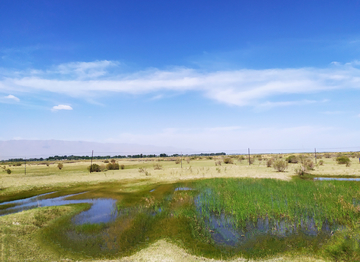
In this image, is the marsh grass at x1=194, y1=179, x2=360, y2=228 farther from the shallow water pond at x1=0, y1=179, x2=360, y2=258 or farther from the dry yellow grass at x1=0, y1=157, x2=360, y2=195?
the dry yellow grass at x1=0, y1=157, x2=360, y2=195

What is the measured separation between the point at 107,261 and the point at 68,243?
266 centimetres

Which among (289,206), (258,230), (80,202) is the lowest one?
(80,202)

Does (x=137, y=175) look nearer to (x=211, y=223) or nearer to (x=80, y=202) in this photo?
(x=80, y=202)

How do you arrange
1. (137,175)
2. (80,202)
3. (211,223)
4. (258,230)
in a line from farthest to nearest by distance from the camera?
(137,175) < (80,202) < (211,223) < (258,230)

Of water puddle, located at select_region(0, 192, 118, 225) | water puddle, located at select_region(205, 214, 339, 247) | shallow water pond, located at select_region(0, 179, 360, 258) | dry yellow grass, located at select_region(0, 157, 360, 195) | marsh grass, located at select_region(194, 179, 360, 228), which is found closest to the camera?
shallow water pond, located at select_region(0, 179, 360, 258)

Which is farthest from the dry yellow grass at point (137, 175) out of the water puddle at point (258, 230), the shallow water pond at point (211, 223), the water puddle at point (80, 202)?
the water puddle at point (258, 230)

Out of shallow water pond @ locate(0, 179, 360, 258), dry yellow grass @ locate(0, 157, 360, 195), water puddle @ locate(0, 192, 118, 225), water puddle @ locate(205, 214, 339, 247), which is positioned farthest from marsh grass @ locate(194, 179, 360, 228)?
dry yellow grass @ locate(0, 157, 360, 195)

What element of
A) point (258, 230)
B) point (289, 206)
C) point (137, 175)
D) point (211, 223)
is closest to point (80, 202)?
point (211, 223)

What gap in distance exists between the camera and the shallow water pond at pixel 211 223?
809 centimetres

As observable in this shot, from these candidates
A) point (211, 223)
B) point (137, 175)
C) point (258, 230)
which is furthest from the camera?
point (137, 175)

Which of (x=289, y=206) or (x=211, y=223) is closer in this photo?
(x=211, y=223)

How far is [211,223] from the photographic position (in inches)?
421

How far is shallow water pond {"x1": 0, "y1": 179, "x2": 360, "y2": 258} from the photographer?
8.09m

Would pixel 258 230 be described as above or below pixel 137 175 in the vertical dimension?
above
